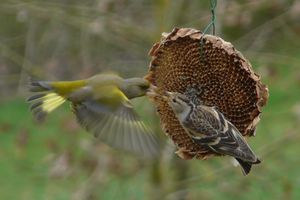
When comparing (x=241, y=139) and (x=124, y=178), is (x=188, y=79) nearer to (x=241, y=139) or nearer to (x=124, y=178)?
(x=241, y=139)

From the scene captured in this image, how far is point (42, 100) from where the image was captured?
3.08 metres

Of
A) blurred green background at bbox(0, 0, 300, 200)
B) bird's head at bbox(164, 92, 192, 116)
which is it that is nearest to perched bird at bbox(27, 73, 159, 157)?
bird's head at bbox(164, 92, 192, 116)

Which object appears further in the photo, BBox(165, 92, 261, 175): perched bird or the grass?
the grass

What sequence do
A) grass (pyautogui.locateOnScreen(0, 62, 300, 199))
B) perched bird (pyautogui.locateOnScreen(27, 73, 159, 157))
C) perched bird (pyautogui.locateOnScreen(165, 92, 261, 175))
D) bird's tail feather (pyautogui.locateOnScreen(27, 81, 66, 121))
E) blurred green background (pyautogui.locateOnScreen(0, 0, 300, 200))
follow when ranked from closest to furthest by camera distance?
perched bird (pyautogui.locateOnScreen(165, 92, 261, 175)) → perched bird (pyautogui.locateOnScreen(27, 73, 159, 157)) → bird's tail feather (pyautogui.locateOnScreen(27, 81, 66, 121)) → blurred green background (pyautogui.locateOnScreen(0, 0, 300, 200)) → grass (pyautogui.locateOnScreen(0, 62, 300, 199))

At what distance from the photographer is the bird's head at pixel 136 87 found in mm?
2932

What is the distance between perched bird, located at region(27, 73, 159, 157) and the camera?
2861 millimetres

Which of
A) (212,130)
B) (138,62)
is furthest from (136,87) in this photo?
(138,62)

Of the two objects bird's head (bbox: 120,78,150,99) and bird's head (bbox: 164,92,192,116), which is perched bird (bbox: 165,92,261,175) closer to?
bird's head (bbox: 164,92,192,116)

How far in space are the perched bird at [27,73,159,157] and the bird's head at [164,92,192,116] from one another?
0.12m

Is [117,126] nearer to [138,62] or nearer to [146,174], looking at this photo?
[138,62]

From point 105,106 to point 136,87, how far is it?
17 cm

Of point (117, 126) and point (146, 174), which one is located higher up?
point (117, 126)

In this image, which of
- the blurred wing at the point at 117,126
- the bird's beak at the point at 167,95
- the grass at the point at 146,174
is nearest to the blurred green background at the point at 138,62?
the grass at the point at 146,174

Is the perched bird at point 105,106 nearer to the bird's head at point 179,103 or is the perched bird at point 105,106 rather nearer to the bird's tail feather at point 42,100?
the bird's tail feather at point 42,100
